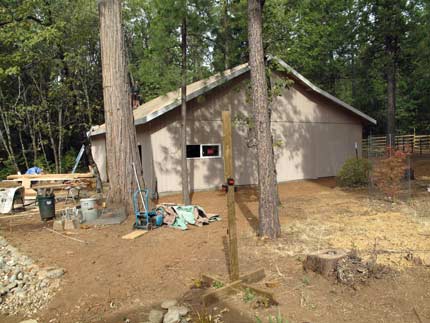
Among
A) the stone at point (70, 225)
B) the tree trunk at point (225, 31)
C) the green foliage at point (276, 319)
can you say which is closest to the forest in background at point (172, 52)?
the tree trunk at point (225, 31)

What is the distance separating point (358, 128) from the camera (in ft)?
59.2

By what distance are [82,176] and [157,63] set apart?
254 inches

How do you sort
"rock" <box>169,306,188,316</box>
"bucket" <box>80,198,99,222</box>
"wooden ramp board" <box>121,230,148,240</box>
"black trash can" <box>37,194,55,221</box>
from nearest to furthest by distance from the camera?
"rock" <box>169,306,188,316</box>, "wooden ramp board" <box>121,230,148,240</box>, "bucket" <box>80,198,99,222</box>, "black trash can" <box>37,194,55,221</box>

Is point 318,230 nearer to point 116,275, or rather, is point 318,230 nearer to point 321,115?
point 116,275

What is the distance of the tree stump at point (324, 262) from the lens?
4.54 metres

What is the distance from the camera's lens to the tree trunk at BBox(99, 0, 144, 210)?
9.02 metres

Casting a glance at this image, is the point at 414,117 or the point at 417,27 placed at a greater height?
the point at 417,27

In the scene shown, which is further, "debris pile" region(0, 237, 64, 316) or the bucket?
the bucket

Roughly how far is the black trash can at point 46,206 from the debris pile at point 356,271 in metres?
7.14

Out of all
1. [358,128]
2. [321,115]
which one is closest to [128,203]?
[321,115]

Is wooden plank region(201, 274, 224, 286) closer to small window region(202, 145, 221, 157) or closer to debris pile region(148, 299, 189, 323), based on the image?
debris pile region(148, 299, 189, 323)

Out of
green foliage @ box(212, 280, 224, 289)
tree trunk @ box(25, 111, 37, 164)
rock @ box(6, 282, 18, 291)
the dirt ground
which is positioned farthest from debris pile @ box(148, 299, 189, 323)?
tree trunk @ box(25, 111, 37, 164)

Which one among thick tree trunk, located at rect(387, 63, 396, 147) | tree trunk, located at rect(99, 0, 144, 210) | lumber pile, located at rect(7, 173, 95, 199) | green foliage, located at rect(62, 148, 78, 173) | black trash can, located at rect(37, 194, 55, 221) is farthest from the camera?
green foliage, located at rect(62, 148, 78, 173)

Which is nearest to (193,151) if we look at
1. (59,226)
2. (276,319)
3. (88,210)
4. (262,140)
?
(88,210)
